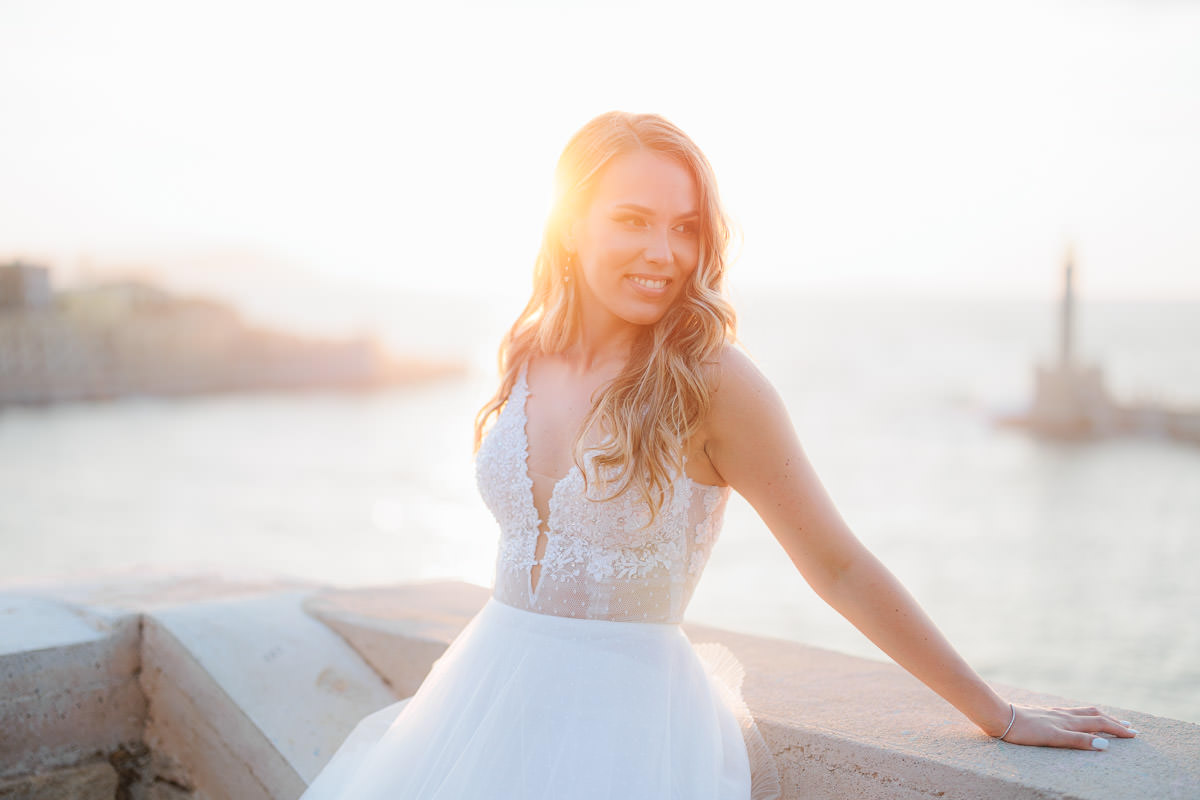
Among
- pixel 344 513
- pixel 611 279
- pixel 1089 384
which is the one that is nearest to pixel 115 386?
pixel 344 513

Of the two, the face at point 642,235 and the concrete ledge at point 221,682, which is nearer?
the face at point 642,235

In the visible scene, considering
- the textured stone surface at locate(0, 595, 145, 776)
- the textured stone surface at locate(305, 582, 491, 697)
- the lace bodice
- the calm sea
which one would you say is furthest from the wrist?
the textured stone surface at locate(0, 595, 145, 776)

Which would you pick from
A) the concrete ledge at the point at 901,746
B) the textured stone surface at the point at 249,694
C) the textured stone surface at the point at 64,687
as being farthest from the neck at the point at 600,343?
the textured stone surface at the point at 64,687

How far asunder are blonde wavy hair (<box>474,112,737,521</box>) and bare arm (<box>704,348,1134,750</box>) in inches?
2.3

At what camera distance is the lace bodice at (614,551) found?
1.51 meters

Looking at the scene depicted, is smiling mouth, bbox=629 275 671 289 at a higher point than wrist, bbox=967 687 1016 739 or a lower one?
higher

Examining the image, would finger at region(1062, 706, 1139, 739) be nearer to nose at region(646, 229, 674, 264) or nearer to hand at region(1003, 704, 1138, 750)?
hand at region(1003, 704, 1138, 750)

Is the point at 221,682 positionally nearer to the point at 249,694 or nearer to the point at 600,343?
the point at 249,694

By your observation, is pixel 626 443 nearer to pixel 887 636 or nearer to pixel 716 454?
pixel 716 454

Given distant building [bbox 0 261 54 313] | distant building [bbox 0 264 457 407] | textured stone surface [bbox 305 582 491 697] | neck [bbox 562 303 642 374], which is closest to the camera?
neck [bbox 562 303 642 374]

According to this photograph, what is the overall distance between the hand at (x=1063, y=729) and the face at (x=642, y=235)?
855 mm

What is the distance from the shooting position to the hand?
1460 mm

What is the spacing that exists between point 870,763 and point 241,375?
66.1m

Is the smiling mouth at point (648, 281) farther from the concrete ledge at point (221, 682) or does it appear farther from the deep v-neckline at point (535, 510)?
the concrete ledge at point (221, 682)
